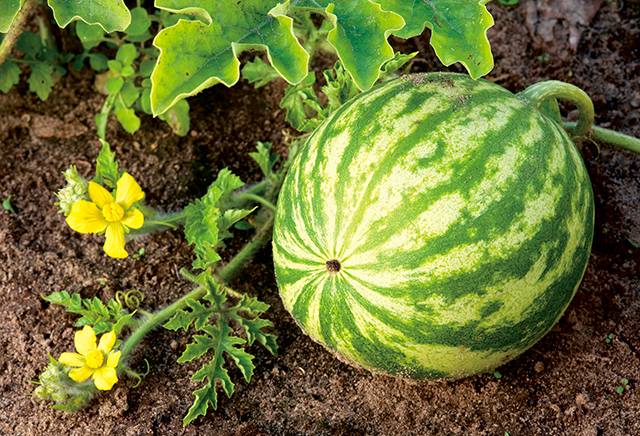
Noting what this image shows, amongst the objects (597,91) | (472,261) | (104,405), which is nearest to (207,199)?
(104,405)

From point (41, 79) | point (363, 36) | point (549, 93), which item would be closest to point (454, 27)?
point (363, 36)

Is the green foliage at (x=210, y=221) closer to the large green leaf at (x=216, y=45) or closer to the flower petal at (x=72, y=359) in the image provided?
the flower petal at (x=72, y=359)

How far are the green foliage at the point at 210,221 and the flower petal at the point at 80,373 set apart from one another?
56cm

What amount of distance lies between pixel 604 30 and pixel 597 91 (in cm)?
42

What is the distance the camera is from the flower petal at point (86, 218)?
2320mm

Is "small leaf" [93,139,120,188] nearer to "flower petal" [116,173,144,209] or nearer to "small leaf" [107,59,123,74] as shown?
"flower petal" [116,173,144,209]

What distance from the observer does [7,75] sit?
295 centimetres

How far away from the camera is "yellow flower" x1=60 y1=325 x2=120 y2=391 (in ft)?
7.52

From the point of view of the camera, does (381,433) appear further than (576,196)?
Yes

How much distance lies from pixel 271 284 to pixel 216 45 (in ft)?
4.05

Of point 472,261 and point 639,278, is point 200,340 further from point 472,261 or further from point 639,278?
point 639,278

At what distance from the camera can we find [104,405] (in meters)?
2.46

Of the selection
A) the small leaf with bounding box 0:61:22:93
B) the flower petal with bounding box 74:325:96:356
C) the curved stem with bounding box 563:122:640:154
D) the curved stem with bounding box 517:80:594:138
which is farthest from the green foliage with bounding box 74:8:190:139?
the curved stem with bounding box 563:122:640:154

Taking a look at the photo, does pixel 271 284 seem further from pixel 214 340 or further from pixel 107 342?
pixel 107 342
